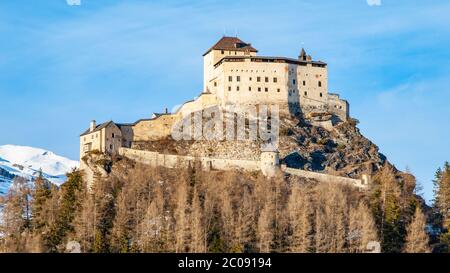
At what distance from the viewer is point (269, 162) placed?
100 metres

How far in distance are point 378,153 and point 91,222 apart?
35.8 metres

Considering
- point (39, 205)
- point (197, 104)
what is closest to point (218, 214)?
point (39, 205)

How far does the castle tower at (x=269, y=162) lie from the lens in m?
99.7

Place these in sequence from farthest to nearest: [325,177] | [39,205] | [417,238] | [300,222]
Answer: [325,177] → [39,205] → [417,238] → [300,222]

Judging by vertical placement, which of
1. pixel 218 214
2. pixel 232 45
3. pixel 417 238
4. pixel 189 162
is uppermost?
pixel 232 45

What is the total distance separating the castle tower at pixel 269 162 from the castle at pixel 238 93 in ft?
23.7

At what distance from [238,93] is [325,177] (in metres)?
14.9

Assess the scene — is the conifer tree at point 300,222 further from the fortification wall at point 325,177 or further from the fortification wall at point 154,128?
the fortification wall at point 154,128

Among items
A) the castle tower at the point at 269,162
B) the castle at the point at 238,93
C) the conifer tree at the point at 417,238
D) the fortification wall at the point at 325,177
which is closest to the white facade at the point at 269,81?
the castle at the point at 238,93

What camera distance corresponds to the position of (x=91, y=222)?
89.1m

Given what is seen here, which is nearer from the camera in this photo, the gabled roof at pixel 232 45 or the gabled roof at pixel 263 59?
the gabled roof at pixel 263 59

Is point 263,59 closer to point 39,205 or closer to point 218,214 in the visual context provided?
point 218,214

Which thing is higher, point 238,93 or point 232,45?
point 232,45
